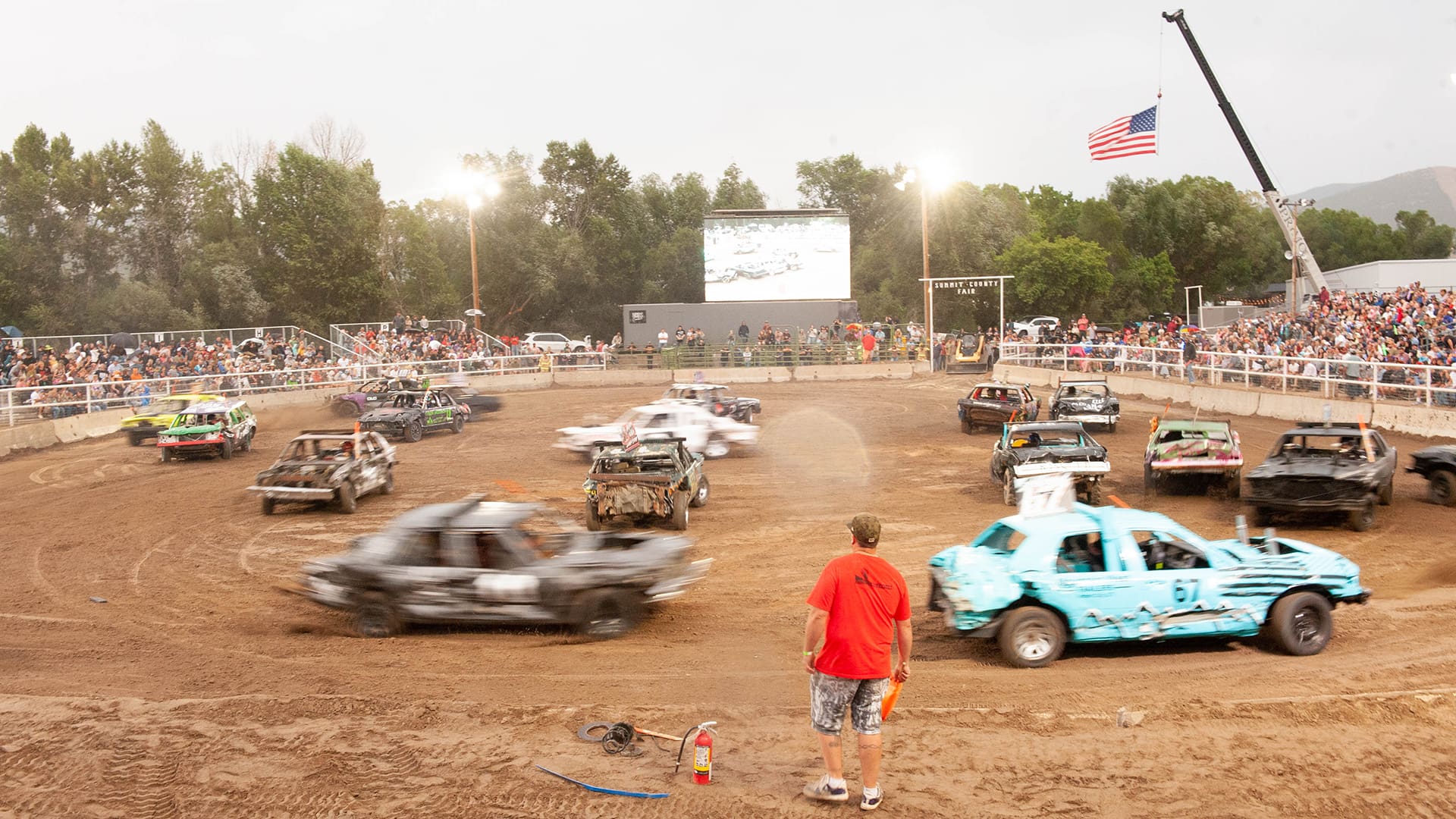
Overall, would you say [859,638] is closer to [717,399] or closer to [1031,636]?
[1031,636]

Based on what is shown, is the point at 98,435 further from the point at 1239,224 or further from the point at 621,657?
the point at 1239,224

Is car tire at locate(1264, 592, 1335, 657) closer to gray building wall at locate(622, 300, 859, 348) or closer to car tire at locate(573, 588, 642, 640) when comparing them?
car tire at locate(573, 588, 642, 640)

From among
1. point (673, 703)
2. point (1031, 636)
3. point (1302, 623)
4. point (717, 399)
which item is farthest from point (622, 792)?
point (717, 399)

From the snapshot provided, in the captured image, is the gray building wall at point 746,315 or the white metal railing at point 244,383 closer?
the white metal railing at point 244,383

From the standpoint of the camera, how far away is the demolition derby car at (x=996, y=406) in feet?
89.3

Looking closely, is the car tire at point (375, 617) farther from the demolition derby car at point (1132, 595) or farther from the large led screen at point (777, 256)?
the large led screen at point (777, 256)

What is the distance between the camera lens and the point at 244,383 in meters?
37.9

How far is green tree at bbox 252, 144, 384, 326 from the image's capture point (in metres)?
57.3

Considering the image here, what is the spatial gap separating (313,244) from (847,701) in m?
56.7

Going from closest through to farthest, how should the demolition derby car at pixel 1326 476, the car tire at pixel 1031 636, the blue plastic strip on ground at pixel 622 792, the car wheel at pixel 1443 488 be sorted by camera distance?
1. the blue plastic strip on ground at pixel 622 792
2. the car tire at pixel 1031 636
3. the demolition derby car at pixel 1326 476
4. the car wheel at pixel 1443 488

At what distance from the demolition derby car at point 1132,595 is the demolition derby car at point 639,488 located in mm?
6953

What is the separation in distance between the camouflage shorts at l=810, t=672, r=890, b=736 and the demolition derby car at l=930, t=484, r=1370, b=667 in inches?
130

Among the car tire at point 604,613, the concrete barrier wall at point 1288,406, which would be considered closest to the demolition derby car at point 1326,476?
the concrete barrier wall at point 1288,406

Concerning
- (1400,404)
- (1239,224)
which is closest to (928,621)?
(1400,404)
